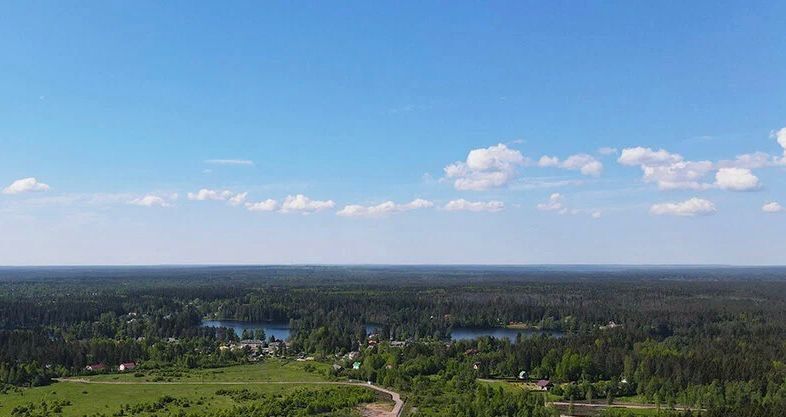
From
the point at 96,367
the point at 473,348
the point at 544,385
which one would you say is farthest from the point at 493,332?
the point at 96,367

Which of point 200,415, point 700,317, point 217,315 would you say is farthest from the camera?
point 217,315

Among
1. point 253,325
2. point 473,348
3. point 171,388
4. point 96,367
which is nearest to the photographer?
point 171,388

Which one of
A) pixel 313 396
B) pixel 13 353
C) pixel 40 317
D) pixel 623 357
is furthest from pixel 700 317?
pixel 40 317

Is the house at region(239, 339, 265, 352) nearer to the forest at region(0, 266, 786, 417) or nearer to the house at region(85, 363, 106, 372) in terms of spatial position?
the forest at region(0, 266, 786, 417)

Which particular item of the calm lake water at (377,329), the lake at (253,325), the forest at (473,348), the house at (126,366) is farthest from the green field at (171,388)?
the lake at (253,325)

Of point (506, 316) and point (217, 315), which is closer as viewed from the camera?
point (506, 316)

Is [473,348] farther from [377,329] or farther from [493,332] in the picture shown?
[377,329]

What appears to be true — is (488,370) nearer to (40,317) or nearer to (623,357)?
(623,357)
